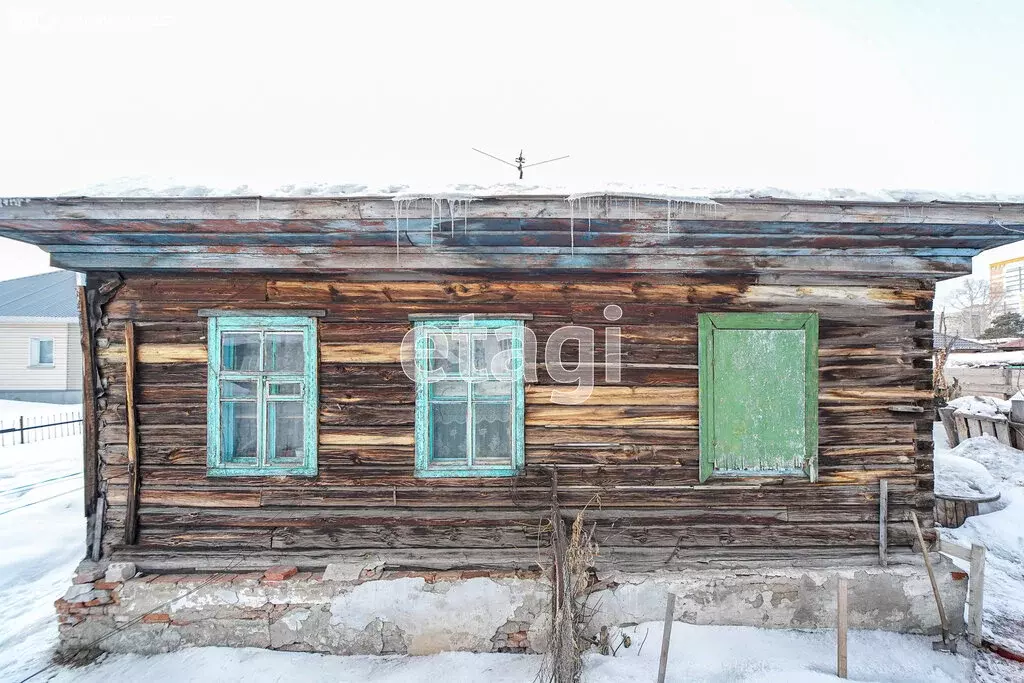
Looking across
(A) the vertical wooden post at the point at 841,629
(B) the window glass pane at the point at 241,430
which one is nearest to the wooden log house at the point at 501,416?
(B) the window glass pane at the point at 241,430

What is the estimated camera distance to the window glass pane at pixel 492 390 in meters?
4.11

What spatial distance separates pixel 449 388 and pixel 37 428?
581 inches

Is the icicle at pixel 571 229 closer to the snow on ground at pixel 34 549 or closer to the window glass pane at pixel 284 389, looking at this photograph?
the window glass pane at pixel 284 389

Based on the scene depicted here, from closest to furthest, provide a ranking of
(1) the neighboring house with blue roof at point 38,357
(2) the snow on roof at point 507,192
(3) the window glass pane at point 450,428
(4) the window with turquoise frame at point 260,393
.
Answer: (2) the snow on roof at point 507,192 < (4) the window with turquoise frame at point 260,393 < (3) the window glass pane at point 450,428 < (1) the neighboring house with blue roof at point 38,357

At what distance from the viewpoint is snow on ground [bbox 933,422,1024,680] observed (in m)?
4.34

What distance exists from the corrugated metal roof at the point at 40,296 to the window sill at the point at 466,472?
21.9 meters

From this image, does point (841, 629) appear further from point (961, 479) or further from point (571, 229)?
point (961, 479)

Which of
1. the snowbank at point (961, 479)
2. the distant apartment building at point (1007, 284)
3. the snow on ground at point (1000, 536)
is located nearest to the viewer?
the snow on ground at point (1000, 536)

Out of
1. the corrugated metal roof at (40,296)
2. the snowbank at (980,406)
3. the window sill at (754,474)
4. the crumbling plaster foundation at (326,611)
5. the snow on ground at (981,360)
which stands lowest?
the crumbling plaster foundation at (326,611)

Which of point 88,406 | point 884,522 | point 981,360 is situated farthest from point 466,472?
point 981,360

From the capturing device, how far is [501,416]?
13.6ft

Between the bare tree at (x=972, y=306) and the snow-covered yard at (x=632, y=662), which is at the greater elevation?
the bare tree at (x=972, y=306)

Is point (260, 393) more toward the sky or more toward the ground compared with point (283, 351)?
more toward the ground

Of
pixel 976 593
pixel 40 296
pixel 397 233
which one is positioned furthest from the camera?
pixel 40 296
